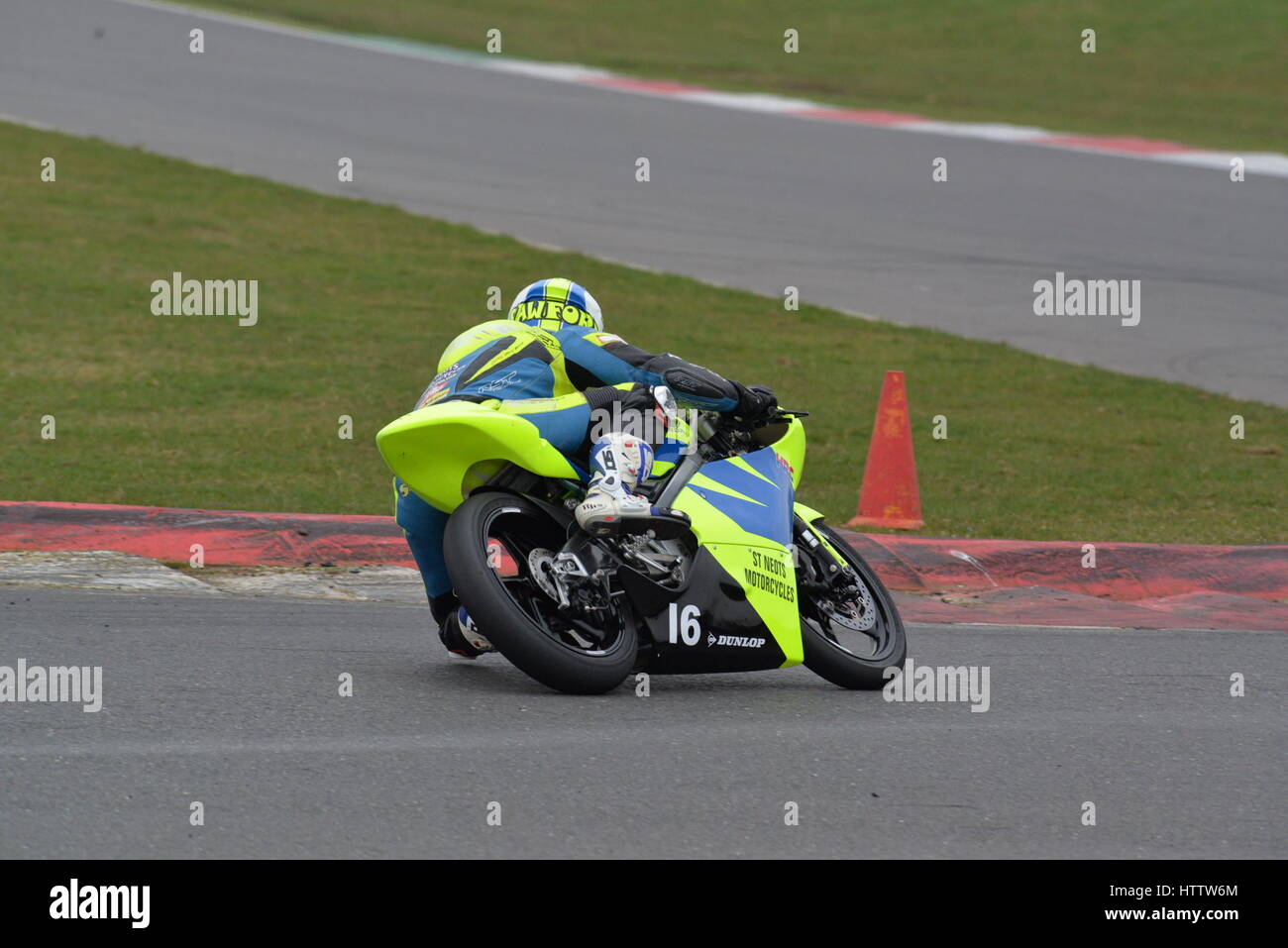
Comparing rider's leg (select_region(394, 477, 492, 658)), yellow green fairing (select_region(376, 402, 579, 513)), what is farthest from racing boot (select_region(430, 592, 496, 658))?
yellow green fairing (select_region(376, 402, 579, 513))

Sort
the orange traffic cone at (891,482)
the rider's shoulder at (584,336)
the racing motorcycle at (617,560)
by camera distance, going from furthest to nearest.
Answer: the orange traffic cone at (891,482), the rider's shoulder at (584,336), the racing motorcycle at (617,560)

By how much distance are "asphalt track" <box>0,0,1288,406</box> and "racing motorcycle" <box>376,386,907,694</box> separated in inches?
303

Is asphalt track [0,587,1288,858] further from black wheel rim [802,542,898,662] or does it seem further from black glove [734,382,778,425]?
black glove [734,382,778,425]

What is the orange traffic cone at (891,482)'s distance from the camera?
9531 mm

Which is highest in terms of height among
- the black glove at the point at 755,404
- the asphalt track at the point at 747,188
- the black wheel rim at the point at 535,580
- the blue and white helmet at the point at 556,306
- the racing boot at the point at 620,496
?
the asphalt track at the point at 747,188

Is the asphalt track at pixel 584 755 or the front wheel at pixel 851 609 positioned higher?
the front wheel at pixel 851 609

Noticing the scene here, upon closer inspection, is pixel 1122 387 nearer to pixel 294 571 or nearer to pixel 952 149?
pixel 294 571

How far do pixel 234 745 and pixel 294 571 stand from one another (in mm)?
2722

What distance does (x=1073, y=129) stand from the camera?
2462 cm

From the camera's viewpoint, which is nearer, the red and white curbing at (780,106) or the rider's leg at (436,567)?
the rider's leg at (436,567)

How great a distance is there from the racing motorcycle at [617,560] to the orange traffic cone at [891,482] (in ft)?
9.02

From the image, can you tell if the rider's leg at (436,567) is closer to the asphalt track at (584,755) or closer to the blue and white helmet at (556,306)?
the asphalt track at (584,755)

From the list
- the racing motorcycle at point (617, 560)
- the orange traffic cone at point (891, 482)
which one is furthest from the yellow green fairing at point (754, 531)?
the orange traffic cone at point (891, 482)

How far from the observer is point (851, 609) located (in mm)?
6988
